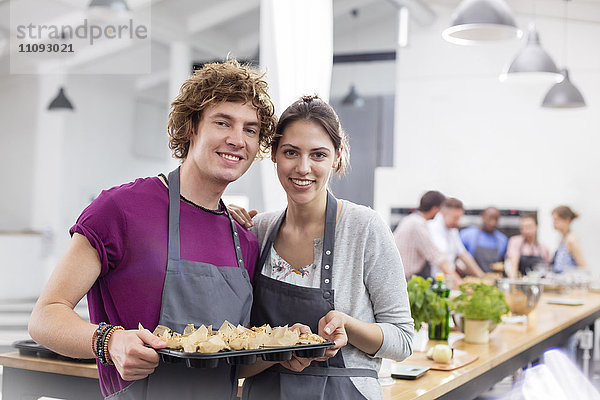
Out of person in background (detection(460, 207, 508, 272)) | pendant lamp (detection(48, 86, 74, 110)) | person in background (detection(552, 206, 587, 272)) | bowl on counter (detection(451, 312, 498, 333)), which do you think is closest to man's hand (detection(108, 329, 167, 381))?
bowl on counter (detection(451, 312, 498, 333))

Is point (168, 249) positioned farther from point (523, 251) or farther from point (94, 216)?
point (523, 251)

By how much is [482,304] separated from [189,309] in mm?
1843

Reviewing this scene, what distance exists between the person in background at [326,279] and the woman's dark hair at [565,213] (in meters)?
6.58

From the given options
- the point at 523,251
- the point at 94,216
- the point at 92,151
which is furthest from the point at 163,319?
the point at 92,151

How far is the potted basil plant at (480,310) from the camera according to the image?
3256 millimetres

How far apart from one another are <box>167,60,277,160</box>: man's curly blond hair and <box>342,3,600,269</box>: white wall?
734 centimetres

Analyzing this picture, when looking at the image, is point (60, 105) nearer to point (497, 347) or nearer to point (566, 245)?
point (566, 245)

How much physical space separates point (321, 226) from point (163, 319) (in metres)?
0.56

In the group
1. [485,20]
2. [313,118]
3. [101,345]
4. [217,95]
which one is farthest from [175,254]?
[485,20]

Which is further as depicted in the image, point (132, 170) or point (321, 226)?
point (132, 170)

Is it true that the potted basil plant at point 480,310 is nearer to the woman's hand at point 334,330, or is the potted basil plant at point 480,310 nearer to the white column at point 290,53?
the white column at point 290,53

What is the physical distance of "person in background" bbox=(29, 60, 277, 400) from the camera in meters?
1.64

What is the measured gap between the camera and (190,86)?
6.34ft

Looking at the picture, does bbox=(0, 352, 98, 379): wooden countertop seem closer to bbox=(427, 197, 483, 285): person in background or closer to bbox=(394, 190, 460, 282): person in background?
bbox=(394, 190, 460, 282): person in background
